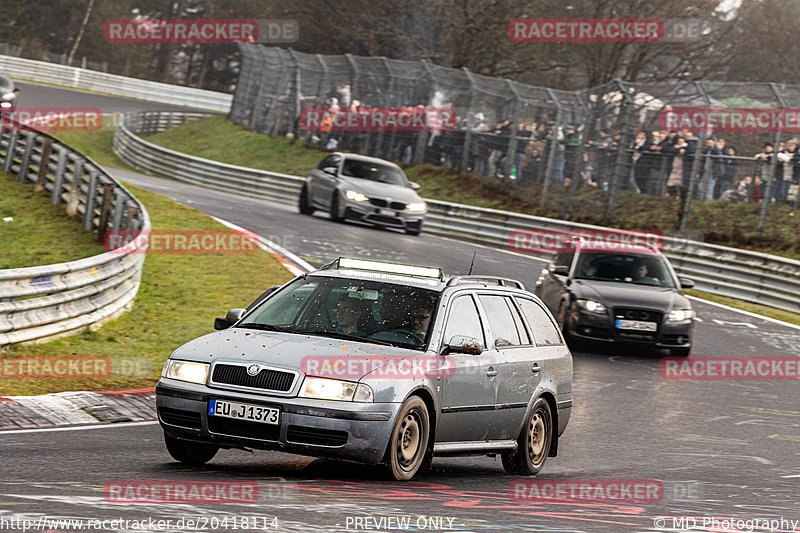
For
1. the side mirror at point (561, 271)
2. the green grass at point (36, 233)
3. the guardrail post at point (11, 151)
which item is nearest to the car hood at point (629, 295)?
the side mirror at point (561, 271)

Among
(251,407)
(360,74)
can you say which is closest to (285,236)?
(360,74)

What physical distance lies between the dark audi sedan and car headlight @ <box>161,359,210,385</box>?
30.6 feet

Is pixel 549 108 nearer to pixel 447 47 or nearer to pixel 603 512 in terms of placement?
pixel 447 47

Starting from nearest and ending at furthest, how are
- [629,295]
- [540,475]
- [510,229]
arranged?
[540,475] < [629,295] < [510,229]

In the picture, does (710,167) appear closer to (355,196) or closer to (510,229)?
(510,229)

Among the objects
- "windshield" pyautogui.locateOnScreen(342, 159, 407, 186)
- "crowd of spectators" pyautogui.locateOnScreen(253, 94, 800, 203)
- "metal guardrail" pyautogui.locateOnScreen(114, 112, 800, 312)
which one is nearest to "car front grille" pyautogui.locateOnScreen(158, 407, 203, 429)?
"metal guardrail" pyautogui.locateOnScreen(114, 112, 800, 312)

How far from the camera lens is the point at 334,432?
7.18 m

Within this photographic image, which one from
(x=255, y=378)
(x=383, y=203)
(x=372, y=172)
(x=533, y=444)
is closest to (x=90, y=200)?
(x=383, y=203)

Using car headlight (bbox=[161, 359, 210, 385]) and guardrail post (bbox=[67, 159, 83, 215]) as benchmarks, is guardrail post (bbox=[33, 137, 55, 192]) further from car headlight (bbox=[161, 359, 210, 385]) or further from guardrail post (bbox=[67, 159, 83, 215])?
car headlight (bbox=[161, 359, 210, 385])

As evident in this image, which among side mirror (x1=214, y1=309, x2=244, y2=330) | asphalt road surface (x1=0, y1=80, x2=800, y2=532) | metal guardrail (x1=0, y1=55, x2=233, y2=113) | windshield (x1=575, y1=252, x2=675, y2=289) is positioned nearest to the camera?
asphalt road surface (x1=0, y1=80, x2=800, y2=532)

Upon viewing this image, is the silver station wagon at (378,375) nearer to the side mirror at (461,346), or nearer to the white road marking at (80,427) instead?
the side mirror at (461,346)

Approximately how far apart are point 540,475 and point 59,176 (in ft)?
50.5

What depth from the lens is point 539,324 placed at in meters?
9.59

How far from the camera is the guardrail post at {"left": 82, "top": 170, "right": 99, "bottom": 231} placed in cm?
2017
